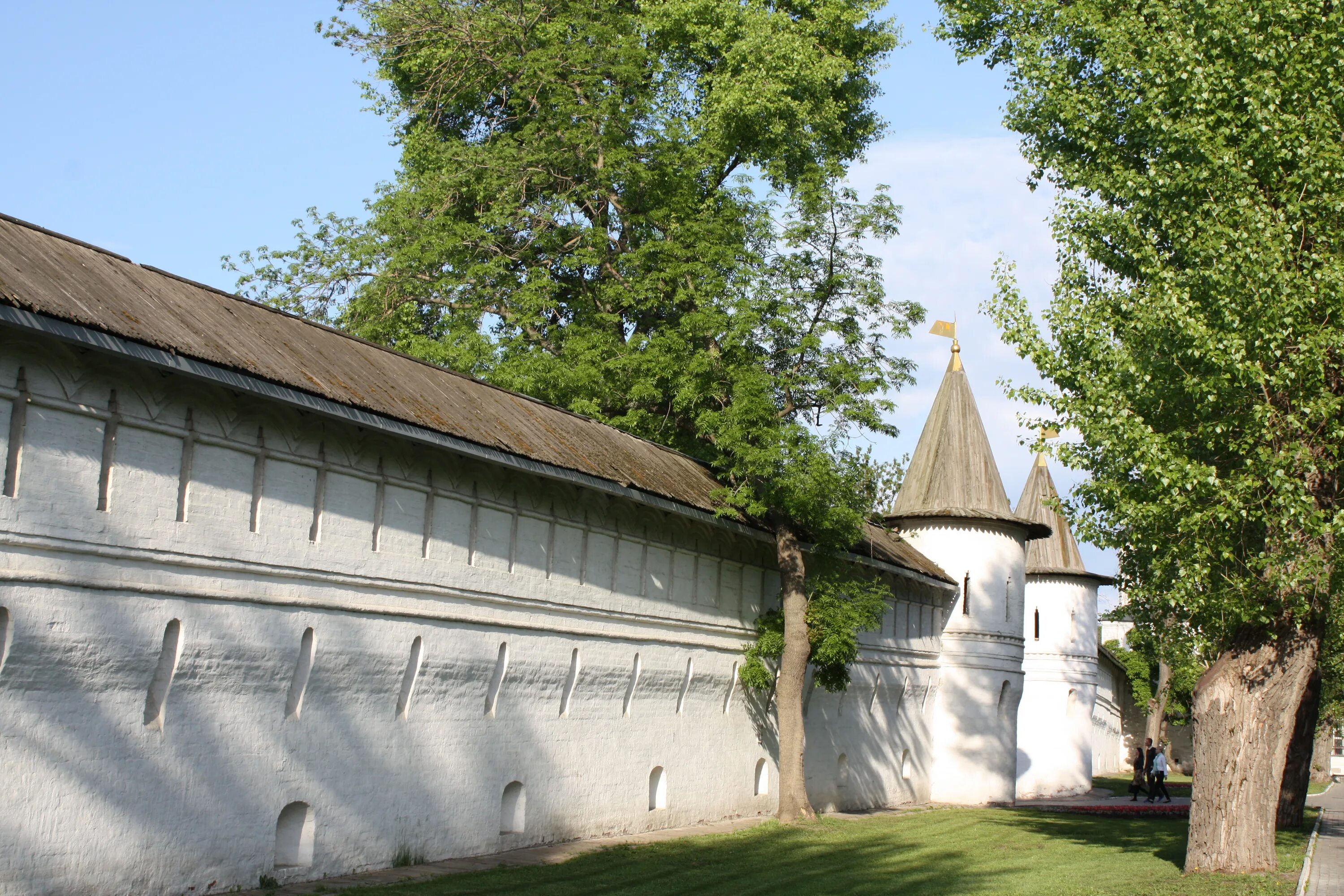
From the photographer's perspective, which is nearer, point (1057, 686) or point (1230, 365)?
point (1230, 365)

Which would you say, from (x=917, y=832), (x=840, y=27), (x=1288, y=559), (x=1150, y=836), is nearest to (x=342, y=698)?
(x=1288, y=559)

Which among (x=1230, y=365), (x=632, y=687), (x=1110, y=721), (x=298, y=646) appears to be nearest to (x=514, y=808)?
(x=632, y=687)

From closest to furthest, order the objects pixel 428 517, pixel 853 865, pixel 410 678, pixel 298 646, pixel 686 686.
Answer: pixel 298 646
pixel 410 678
pixel 428 517
pixel 853 865
pixel 686 686

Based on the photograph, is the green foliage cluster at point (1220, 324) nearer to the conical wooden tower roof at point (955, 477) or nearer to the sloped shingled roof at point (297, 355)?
the sloped shingled roof at point (297, 355)

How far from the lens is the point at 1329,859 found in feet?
55.9

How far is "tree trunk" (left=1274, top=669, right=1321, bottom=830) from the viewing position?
76.0ft

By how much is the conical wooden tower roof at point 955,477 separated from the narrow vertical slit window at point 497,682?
684 inches

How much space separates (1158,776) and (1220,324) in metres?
24.1

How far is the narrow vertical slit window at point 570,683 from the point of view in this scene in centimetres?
1702

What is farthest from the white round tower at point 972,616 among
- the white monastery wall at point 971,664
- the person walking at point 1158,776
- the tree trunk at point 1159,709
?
the tree trunk at point 1159,709

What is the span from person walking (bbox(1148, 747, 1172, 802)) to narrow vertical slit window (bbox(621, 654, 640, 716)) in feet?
71.6

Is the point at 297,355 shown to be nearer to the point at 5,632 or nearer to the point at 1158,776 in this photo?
the point at 5,632

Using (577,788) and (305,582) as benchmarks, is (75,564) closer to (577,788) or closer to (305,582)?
(305,582)

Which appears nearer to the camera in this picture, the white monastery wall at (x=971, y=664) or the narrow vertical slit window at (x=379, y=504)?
the narrow vertical slit window at (x=379, y=504)
